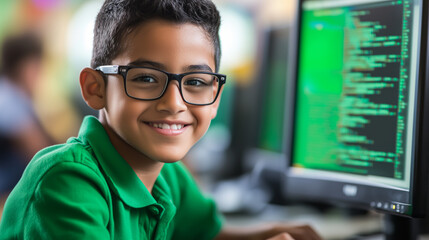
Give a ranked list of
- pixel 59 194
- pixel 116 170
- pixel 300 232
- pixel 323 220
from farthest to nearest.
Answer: pixel 323 220 → pixel 300 232 → pixel 116 170 → pixel 59 194

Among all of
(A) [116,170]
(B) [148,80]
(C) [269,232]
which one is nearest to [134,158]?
(A) [116,170]

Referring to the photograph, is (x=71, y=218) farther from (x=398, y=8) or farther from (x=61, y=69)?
(x=61, y=69)

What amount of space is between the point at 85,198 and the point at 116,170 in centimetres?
10

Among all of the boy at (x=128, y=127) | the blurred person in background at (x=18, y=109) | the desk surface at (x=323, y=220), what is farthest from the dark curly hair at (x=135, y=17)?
the blurred person in background at (x=18, y=109)

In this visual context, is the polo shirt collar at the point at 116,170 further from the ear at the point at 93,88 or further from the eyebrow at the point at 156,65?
the eyebrow at the point at 156,65

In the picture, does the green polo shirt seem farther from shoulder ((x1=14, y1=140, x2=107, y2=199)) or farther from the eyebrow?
the eyebrow

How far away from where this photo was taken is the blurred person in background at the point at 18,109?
2252mm

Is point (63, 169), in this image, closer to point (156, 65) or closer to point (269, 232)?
point (156, 65)

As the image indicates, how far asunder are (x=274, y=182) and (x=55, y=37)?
191cm

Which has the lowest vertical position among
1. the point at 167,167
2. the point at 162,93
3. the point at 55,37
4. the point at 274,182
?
the point at 274,182

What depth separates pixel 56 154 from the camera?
67 cm

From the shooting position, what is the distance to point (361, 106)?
2.91ft

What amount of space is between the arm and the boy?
12 cm

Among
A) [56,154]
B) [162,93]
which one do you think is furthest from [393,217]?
[56,154]
